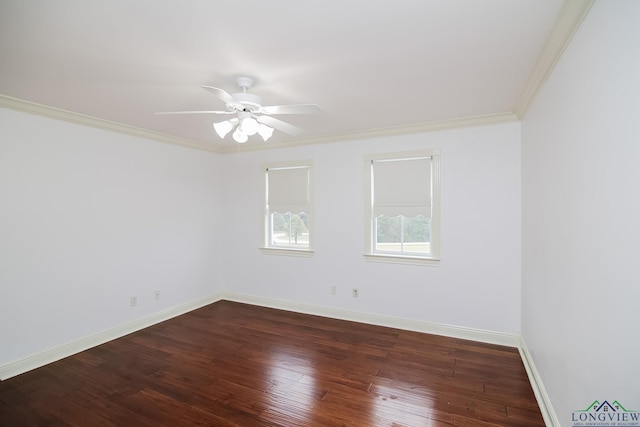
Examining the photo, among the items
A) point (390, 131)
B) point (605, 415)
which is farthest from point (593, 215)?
point (390, 131)

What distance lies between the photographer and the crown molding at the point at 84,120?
275cm

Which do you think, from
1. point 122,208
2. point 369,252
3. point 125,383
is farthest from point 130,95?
point 369,252

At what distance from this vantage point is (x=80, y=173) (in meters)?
3.28

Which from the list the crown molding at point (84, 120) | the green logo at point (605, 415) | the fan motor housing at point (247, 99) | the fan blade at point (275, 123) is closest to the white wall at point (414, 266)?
the crown molding at point (84, 120)

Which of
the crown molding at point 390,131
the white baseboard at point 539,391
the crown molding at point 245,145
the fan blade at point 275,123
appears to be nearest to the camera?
the white baseboard at point 539,391

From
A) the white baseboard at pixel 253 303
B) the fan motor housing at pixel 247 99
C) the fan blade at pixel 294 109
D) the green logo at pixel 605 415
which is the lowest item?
the white baseboard at pixel 253 303

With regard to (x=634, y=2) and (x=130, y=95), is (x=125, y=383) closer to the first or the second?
(x=130, y=95)

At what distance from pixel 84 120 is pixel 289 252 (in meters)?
2.93

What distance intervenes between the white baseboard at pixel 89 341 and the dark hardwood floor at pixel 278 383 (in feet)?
0.30

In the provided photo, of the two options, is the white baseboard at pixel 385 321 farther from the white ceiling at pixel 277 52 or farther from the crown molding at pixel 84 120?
the crown molding at pixel 84 120

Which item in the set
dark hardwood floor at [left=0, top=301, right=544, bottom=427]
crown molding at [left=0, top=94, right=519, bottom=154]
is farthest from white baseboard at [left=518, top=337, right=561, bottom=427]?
crown molding at [left=0, top=94, right=519, bottom=154]

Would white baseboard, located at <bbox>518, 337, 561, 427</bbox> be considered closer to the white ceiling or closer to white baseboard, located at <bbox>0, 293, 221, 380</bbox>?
the white ceiling

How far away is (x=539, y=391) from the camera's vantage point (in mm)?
2338

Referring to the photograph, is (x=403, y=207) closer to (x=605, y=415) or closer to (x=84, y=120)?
(x=605, y=415)
